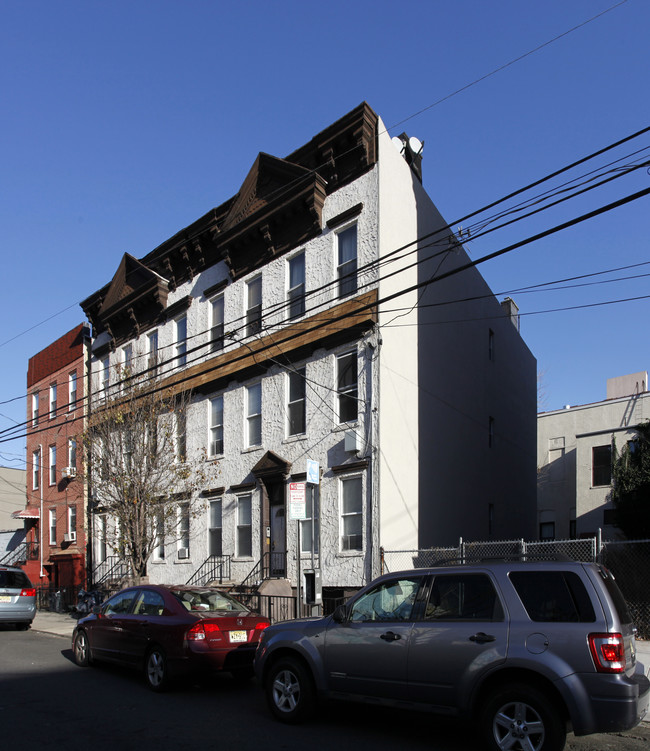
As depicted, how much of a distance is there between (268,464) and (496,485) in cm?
931

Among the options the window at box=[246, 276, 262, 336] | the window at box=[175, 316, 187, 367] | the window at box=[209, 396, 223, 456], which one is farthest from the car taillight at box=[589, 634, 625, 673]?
the window at box=[175, 316, 187, 367]

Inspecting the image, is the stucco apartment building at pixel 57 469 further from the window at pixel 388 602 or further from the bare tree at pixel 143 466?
the window at pixel 388 602

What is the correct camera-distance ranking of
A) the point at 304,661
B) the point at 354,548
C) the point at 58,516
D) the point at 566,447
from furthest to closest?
the point at 566,447
the point at 58,516
the point at 354,548
the point at 304,661

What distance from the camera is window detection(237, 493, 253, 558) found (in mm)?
19797

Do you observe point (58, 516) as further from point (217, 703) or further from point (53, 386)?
point (217, 703)

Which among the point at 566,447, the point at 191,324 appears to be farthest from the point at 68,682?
the point at 566,447

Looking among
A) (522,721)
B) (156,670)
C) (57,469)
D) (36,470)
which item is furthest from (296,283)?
(36,470)

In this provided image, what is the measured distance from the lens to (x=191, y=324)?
23078mm

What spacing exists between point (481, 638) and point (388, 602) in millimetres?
1198

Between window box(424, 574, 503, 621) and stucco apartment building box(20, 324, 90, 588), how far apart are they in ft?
73.7

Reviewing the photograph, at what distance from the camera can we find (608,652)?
225 inches

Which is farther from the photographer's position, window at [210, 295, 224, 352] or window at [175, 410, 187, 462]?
window at [175, 410, 187, 462]

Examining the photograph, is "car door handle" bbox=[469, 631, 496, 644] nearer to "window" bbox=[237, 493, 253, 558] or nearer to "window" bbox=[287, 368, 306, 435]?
"window" bbox=[287, 368, 306, 435]

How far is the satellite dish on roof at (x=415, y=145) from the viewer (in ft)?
66.6
